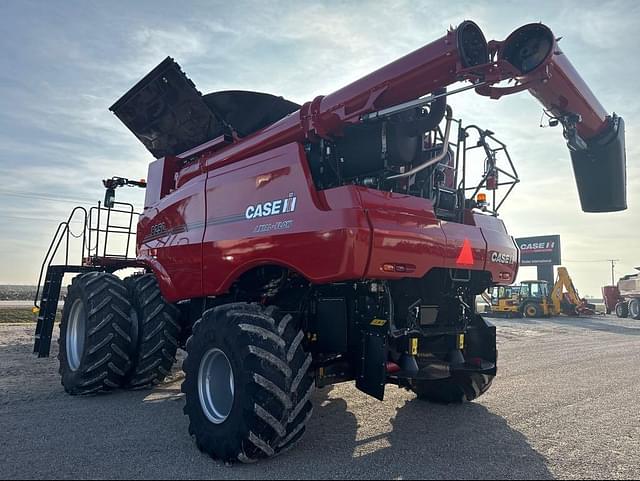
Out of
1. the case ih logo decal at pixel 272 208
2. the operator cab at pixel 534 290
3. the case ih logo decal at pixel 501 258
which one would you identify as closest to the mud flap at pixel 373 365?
the case ih logo decal at pixel 272 208

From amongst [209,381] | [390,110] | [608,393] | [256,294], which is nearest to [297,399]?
[209,381]

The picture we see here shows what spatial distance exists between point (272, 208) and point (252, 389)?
1595 mm

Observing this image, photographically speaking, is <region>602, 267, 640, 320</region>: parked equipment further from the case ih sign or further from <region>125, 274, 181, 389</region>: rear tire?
<region>125, 274, 181, 389</region>: rear tire

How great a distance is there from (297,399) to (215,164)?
9.79 feet

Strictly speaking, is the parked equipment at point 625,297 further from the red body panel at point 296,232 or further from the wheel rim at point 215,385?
the wheel rim at point 215,385

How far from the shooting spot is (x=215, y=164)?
5816 millimetres

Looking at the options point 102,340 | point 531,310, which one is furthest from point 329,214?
point 531,310

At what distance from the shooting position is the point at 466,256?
16.4 feet

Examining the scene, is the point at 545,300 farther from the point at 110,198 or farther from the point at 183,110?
the point at 183,110

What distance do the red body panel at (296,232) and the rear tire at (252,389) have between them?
565 mm

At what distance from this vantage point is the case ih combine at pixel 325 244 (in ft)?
13.0

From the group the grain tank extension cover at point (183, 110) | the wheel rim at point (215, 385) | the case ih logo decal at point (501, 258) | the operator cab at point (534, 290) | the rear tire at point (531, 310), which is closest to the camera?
the wheel rim at point (215, 385)

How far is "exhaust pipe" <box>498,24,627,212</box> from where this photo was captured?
3.87 m

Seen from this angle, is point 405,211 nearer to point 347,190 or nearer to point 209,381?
point 347,190
